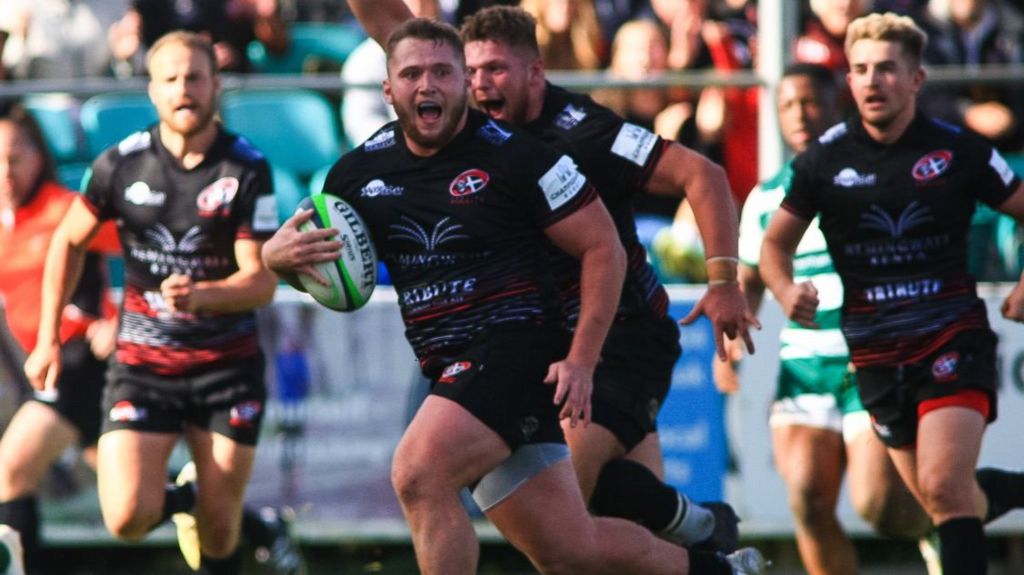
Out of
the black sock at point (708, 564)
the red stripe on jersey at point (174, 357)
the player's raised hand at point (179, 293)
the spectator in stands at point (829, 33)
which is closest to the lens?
the black sock at point (708, 564)

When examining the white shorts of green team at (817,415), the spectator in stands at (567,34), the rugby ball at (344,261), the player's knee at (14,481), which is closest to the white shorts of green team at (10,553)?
the player's knee at (14,481)

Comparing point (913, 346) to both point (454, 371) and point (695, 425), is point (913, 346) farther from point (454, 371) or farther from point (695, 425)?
point (695, 425)

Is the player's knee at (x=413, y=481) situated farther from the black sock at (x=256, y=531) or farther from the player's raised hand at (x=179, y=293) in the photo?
the black sock at (x=256, y=531)

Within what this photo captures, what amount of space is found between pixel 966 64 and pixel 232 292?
5.46 metres

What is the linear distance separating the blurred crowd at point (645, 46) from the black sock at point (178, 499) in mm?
3059

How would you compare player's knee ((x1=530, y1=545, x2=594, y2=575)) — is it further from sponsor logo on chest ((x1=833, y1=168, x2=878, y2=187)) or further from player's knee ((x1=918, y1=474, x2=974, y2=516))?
sponsor logo on chest ((x1=833, y1=168, x2=878, y2=187))

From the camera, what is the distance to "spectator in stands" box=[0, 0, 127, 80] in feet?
37.9

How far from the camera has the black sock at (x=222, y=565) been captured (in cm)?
842

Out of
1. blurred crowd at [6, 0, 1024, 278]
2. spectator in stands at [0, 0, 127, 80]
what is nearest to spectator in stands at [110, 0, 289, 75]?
blurred crowd at [6, 0, 1024, 278]

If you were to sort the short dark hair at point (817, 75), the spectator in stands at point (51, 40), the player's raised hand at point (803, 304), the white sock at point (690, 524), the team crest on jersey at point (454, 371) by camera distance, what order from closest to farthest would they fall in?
the team crest on jersey at point (454, 371) < the white sock at point (690, 524) < the player's raised hand at point (803, 304) < the short dark hair at point (817, 75) < the spectator in stands at point (51, 40)

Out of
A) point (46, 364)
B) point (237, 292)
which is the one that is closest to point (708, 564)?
point (237, 292)

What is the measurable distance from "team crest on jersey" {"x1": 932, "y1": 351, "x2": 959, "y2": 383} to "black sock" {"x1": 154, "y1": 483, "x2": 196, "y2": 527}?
333 centimetres

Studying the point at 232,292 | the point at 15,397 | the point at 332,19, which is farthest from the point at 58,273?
the point at 332,19

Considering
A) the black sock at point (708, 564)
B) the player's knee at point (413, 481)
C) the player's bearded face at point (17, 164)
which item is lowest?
the black sock at point (708, 564)
